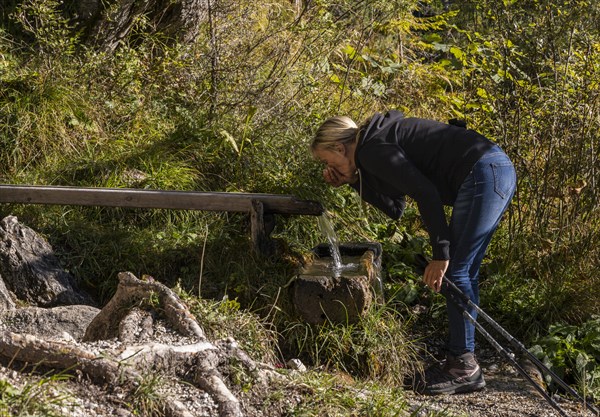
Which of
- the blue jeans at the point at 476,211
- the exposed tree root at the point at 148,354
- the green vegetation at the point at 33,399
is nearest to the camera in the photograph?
the green vegetation at the point at 33,399

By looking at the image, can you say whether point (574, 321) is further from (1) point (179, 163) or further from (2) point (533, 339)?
(1) point (179, 163)

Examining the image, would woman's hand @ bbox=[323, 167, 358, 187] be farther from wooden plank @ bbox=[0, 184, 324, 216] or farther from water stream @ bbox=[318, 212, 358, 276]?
wooden plank @ bbox=[0, 184, 324, 216]

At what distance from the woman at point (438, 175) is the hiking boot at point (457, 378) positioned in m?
0.03

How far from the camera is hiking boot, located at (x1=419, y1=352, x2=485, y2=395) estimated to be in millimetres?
Answer: 5297

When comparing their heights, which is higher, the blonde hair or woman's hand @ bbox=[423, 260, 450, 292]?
the blonde hair

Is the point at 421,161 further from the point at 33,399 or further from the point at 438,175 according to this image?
the point at 33,399

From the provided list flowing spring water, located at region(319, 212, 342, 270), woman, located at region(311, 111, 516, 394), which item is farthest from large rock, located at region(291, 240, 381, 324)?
woman, located at region(311, 111, 516, 394)

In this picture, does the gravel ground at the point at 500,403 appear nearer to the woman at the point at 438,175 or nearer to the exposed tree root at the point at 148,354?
the woman at the point at 438,175

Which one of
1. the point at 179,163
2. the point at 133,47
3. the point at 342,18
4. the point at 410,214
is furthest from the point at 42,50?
the point at 410,214

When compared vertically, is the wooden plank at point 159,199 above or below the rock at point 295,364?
above

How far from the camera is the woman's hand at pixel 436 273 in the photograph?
481 centimetres

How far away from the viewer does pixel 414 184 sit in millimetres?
4672

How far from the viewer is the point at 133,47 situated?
28.9 feet

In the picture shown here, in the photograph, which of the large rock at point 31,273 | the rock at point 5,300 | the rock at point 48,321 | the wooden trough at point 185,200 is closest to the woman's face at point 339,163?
the wooden trough at point 185,200
